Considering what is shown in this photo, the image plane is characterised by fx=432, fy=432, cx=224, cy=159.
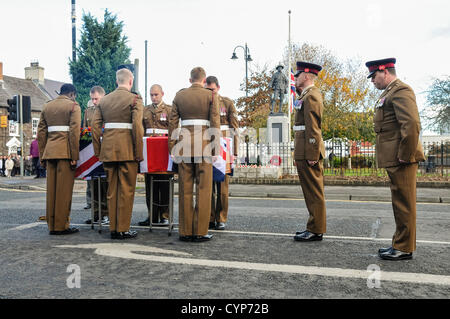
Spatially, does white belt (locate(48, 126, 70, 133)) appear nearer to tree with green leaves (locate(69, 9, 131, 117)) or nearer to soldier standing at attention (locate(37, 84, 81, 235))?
soldier standing at attention (locate(37, 84, 81, 235))

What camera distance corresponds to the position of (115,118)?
584 cm

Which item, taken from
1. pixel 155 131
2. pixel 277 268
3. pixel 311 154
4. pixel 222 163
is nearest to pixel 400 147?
pixel 311 154

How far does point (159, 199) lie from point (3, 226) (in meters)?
2.50

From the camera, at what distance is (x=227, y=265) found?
4.40m

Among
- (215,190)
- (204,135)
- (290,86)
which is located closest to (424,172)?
(290,86)

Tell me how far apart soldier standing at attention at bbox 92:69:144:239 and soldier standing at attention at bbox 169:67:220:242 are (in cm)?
54

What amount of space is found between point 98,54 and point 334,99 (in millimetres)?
18964

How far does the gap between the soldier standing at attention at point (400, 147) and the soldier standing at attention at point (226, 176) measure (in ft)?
8.43

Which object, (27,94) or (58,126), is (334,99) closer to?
(58,126)

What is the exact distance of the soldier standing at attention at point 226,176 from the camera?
6879 mm

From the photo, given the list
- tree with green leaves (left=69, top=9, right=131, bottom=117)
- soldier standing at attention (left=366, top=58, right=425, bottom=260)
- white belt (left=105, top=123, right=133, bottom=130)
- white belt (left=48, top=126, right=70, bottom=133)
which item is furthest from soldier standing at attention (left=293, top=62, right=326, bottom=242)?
tree with green leaves (left=69, top=9, right=131, bottom=117)

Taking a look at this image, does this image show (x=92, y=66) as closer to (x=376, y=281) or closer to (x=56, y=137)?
(x=56, y=137)

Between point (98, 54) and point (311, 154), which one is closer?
point (311, 154)

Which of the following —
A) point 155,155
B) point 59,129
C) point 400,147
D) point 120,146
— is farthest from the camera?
point 59,129
